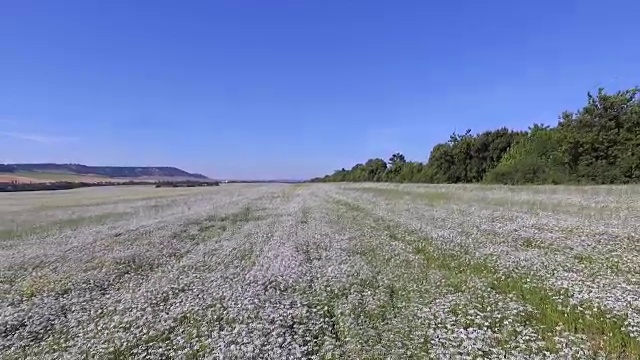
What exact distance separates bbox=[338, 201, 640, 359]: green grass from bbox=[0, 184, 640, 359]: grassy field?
0.04m

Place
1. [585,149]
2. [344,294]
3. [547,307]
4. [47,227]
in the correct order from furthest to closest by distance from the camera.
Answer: [585,149] → [47,227] → [344,294] → [547,307]

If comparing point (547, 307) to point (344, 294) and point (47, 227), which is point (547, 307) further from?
point (47, 227)

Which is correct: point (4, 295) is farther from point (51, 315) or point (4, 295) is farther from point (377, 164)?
point (377, 164)

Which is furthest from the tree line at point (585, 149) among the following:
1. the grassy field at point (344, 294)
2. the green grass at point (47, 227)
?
the green grass at point (47, 227)

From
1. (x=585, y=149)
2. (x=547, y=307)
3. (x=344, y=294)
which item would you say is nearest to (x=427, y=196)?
(x=585, y=149)

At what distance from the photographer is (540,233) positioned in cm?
1761

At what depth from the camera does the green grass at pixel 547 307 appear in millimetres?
6902

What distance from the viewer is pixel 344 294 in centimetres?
1105

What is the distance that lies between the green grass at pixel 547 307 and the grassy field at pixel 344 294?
0.04 metres

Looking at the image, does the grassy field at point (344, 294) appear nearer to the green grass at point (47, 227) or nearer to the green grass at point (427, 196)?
the green grass at point (47, 227)

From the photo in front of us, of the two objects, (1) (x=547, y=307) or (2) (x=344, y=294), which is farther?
(2) (x=344, y=294)

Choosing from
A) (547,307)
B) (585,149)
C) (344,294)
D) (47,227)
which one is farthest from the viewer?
(585,149)

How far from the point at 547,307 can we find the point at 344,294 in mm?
5114

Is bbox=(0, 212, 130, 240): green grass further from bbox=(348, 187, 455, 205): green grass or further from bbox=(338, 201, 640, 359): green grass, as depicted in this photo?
bbox=(348, 187, 455, 205): green grass
